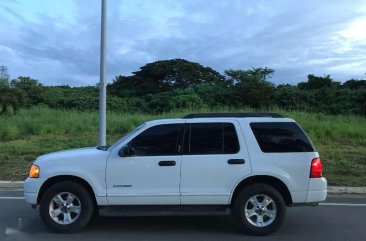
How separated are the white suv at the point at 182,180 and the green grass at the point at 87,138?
5008mm

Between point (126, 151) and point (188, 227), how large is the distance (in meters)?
1.59

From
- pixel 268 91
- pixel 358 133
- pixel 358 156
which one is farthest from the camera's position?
pixel 268 91

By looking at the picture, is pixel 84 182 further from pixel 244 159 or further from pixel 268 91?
pixel 268 91

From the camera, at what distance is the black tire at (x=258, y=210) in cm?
726

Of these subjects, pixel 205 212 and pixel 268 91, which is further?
pixel 268 91

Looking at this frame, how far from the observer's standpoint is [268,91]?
38250mm

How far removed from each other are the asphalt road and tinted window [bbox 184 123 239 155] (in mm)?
1232

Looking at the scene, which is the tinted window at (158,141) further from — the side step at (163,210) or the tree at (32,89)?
the tree at (32,89)

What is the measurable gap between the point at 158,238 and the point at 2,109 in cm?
2366

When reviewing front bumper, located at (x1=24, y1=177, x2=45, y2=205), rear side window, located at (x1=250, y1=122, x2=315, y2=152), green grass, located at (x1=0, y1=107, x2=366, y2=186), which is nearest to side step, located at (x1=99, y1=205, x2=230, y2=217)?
front bumper, located at (x1=24, y1=177, x2=45, y2=205)

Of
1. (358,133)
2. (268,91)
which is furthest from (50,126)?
(268,91)

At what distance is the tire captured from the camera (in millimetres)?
7328

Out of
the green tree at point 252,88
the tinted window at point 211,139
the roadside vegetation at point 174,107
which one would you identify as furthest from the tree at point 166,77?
the tinted window at point 211,139

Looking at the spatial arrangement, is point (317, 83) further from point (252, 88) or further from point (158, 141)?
point (158, 141)
